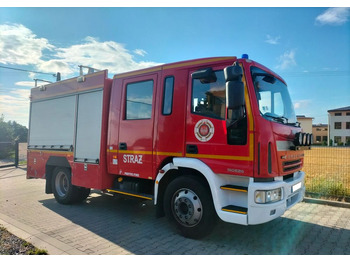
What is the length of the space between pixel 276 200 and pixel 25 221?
476 cm

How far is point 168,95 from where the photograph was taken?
4.78 metres

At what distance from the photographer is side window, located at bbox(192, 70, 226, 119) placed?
4.12 m

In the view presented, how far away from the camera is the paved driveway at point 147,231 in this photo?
3.99 meters

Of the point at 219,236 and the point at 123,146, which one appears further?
the point at 123,146

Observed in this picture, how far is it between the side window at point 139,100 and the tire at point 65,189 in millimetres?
2555

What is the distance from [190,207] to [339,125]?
61984mm

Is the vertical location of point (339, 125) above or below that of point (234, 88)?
above

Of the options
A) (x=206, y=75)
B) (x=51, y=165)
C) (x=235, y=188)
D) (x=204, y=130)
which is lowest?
(x=51, y=165)

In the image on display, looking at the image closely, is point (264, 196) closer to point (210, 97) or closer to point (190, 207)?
point (190, 207)

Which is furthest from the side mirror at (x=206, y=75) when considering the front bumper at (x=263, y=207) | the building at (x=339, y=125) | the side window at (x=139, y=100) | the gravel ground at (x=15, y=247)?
the building at (x=339, y=125)

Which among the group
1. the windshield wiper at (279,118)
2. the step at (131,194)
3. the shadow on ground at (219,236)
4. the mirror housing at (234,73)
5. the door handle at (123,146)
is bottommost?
the shadow on ground at (219,236)

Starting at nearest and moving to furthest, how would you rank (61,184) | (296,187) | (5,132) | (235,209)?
(235,209) → (296,187) → (61,184) → (5,132)

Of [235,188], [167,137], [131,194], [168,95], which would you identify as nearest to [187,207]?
[235,188]

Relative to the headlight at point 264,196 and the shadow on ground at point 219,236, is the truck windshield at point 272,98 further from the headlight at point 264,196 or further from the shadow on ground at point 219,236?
the shadow on ground at point 219,236
